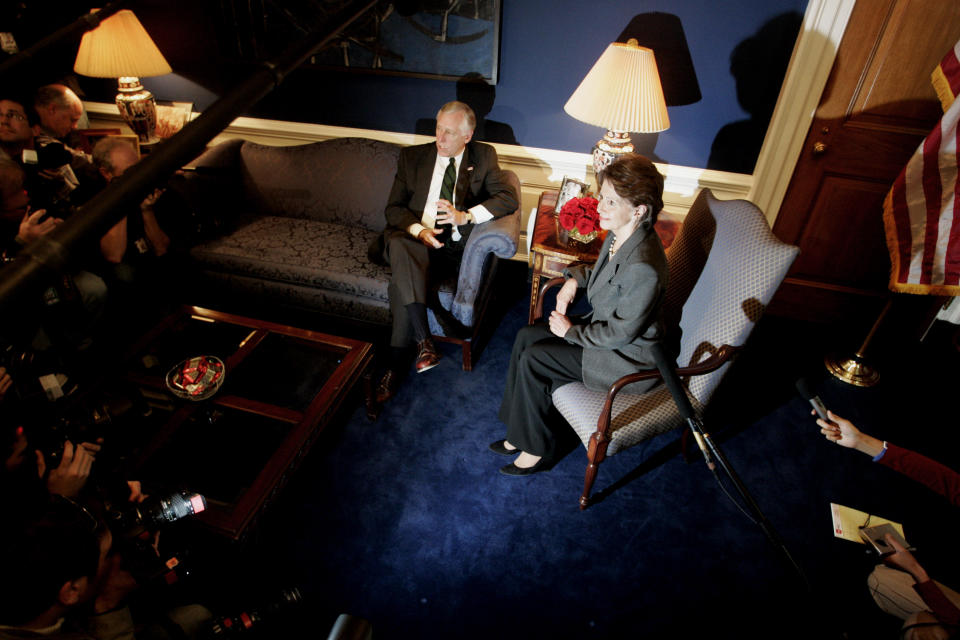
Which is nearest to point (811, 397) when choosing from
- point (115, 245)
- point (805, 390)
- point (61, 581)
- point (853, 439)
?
point (805, 390)

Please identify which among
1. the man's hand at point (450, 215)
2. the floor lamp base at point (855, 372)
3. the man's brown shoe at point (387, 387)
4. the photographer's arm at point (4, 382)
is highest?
the man's hand at point (450, 215)

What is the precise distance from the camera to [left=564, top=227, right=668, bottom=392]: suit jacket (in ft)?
6.04

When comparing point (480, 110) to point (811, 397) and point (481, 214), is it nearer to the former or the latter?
point (481, 214)

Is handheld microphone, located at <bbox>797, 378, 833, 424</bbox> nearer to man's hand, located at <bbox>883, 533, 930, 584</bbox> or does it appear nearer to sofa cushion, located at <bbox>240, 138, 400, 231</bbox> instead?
man's hand, located at <bbox>883, 533, 930, 584</bbox>

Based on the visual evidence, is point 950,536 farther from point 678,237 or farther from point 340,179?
point 340,179

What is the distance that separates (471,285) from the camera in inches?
103

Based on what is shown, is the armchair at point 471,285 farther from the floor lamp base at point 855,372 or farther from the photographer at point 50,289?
the floor lamp base at point 855,372

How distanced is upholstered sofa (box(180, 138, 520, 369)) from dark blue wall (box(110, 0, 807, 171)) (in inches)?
14.0

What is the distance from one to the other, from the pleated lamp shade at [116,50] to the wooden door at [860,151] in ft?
11.9

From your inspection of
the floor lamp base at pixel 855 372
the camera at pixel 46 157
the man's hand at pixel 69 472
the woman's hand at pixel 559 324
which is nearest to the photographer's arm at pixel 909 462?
the woman's hand at pixel 559 324

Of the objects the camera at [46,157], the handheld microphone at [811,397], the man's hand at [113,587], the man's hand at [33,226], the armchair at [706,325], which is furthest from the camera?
the camera at [46,157]

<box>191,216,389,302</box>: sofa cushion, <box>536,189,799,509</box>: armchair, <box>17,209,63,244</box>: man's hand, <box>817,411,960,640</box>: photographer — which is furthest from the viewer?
<box>191,216,389,302</box>: sofa cushion

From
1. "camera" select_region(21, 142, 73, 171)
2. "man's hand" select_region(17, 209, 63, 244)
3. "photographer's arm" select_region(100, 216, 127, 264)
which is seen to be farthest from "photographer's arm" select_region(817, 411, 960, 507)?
"camera" select_region(21, 142, 73, 171)

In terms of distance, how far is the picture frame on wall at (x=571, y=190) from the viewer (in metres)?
2.77
